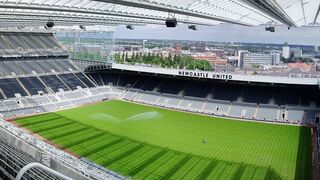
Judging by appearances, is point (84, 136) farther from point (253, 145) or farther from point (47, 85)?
point (47, 85)

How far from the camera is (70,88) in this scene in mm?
59781

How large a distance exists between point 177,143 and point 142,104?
73.2ft

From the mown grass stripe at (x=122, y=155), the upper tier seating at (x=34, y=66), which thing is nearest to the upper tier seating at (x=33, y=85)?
the upper tier seating at (x=34, y=66)

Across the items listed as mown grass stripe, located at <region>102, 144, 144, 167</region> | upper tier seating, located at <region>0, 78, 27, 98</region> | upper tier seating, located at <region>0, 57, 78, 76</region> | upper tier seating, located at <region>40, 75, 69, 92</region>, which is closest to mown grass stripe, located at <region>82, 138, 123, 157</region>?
mown grass stripe, located at <region>102, 144, 144, 167</region>

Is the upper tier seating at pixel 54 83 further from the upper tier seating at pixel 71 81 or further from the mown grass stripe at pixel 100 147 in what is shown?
the mown grass stripe at pixel 100 147

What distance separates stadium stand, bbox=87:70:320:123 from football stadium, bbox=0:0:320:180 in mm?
160

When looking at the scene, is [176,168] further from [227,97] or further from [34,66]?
[34,66]

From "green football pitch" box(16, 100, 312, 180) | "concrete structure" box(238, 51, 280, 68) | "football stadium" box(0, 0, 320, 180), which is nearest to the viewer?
"football stadium" box(0, 0, 320, 180)

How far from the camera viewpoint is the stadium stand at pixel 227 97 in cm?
4881

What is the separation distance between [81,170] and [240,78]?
121 ft

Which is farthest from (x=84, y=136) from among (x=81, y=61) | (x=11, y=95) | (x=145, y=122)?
(x=81, y=61)

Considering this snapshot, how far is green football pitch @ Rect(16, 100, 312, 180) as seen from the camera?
2827cm

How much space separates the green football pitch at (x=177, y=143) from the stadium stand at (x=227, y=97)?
3273 millimetres

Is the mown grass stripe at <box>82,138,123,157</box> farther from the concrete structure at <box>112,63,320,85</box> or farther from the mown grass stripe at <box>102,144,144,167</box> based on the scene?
the concrete structure at <box>112,63,320,85</box>
